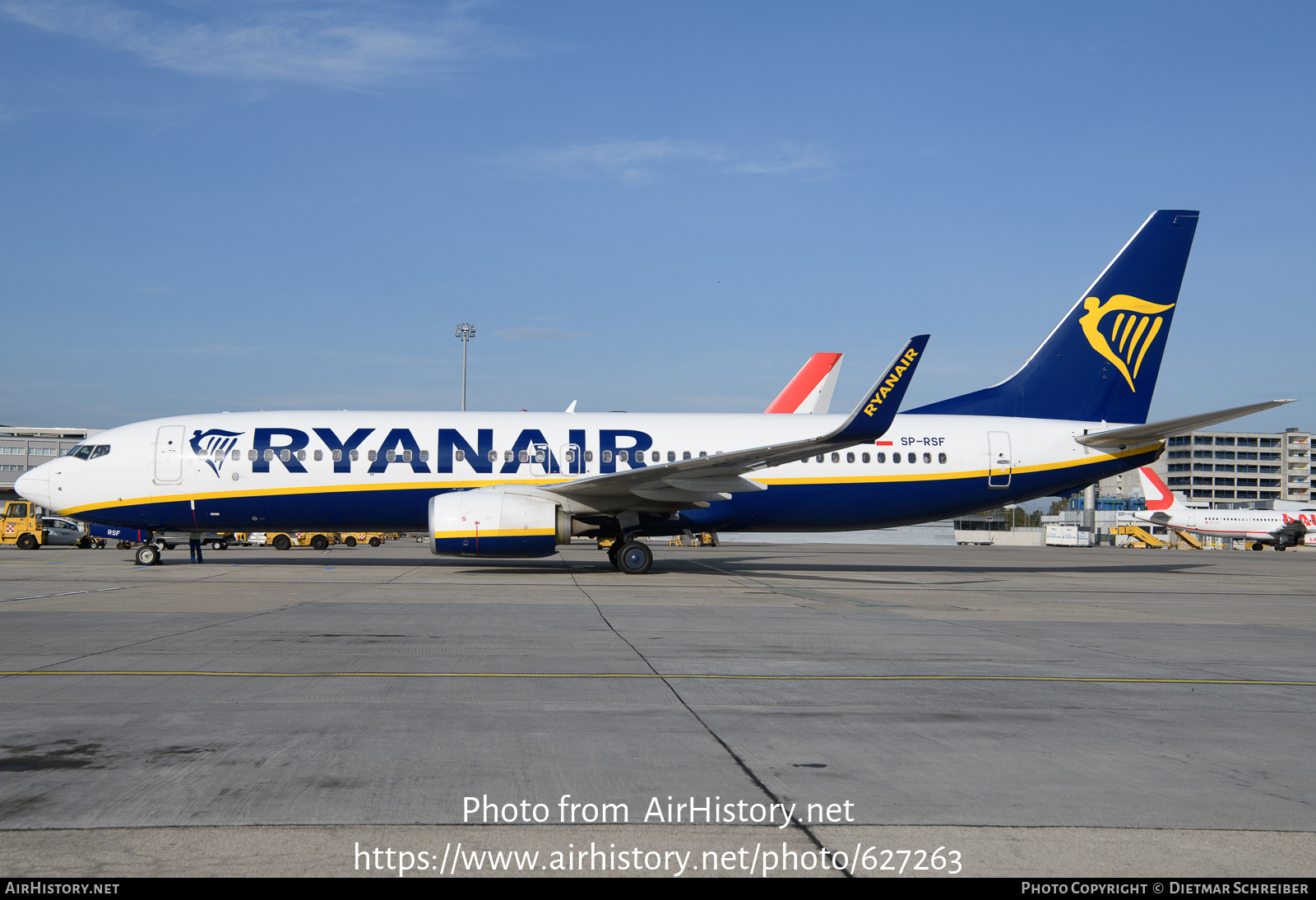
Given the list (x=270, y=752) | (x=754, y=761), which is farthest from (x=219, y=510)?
(x=754, y=761)

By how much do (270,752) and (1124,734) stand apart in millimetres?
5265

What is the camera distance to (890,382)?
60.3 ft

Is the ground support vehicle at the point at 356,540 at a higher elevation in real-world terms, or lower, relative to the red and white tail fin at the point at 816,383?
lower

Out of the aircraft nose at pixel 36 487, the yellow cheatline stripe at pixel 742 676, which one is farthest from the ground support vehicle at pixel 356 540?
the yellow cheatline stripe at pixel 742 676

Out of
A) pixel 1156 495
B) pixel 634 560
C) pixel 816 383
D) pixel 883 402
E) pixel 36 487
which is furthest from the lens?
pixel 1156 495

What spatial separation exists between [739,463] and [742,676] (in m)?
11.8

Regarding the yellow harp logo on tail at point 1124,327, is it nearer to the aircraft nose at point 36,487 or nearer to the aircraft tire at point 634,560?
the aircraft tire at point 634,560

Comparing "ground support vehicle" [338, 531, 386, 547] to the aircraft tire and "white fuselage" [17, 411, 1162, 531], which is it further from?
the aircraft tire

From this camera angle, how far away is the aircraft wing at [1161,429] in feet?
66.0

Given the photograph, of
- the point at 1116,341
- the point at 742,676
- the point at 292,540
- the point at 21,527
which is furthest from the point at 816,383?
the point at 21,527

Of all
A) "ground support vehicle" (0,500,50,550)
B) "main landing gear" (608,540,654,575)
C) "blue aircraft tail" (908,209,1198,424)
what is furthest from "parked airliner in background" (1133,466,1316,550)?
"ground support vehicle" (0,500,50,550)

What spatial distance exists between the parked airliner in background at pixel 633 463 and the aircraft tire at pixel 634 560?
4cm

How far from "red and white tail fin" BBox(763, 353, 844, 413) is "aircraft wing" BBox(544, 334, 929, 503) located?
18125 mm

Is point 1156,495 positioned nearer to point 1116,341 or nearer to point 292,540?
point 1116,341
